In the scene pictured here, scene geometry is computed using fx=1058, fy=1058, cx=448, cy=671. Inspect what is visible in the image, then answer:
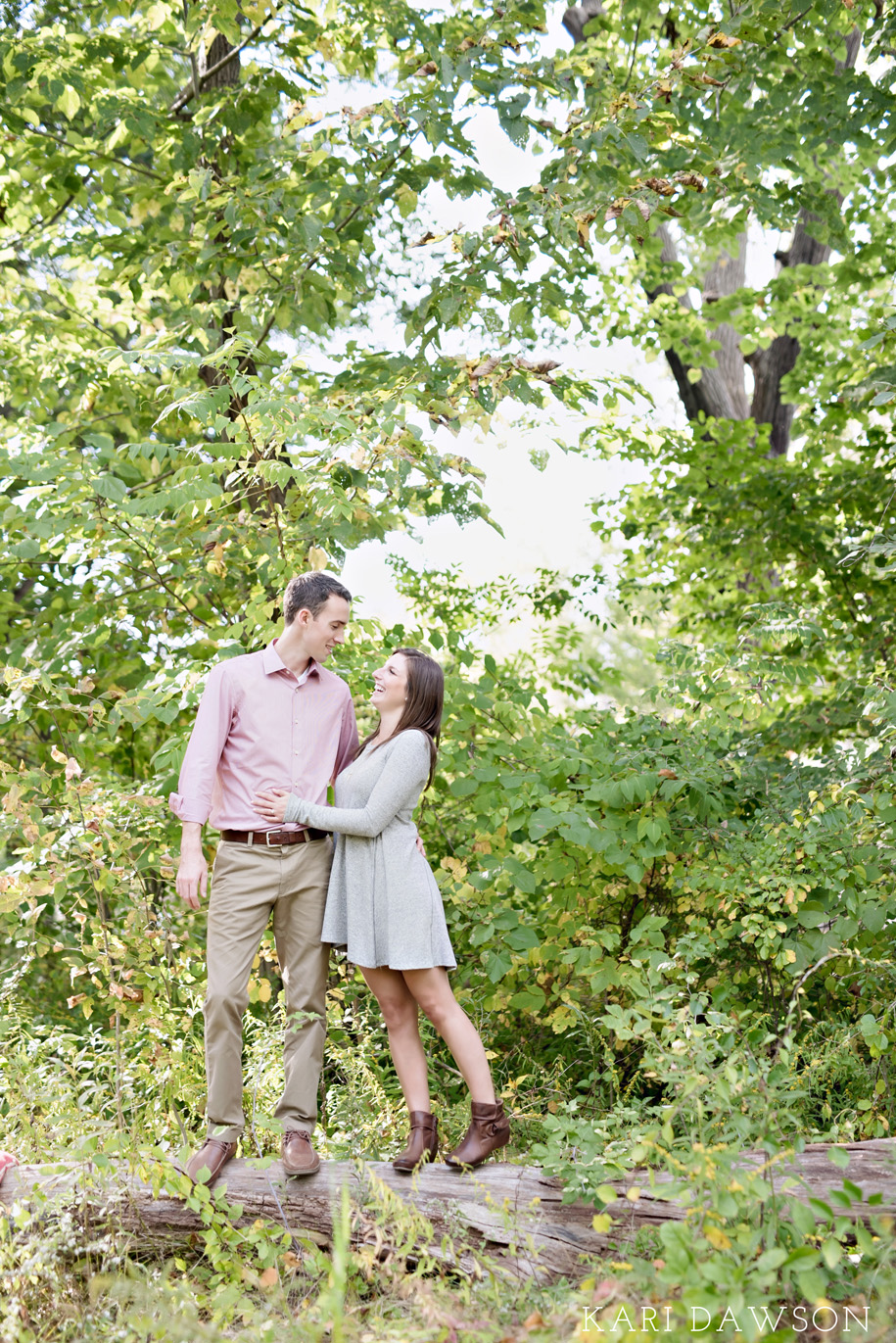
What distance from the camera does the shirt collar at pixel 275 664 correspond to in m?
3.45

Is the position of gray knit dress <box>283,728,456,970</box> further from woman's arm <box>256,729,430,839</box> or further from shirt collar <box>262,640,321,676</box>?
shirt collar <box>262,640,321,676</box>

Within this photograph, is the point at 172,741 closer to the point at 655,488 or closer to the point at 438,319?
the point at 438,319

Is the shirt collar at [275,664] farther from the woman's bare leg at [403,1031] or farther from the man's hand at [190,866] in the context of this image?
the woman's bare leg at [403,1031]

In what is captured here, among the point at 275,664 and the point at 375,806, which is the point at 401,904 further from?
the point at 275,664

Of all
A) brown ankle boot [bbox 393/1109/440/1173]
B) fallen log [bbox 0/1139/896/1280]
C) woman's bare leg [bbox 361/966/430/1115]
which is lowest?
fallen log [bbox 0/1139/896/1280]

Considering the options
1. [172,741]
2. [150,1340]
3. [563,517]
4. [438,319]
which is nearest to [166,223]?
[438,319]

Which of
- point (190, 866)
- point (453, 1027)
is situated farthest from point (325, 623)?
point (453, 1027)

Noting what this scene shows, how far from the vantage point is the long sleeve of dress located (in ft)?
10.5

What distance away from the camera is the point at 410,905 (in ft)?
10.6

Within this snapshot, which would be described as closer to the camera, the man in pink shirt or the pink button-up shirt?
the man in pink shirt

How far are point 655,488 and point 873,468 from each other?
5.24 ft

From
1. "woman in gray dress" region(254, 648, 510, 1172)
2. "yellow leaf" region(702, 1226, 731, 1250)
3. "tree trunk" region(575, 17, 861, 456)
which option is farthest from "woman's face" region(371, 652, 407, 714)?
"tree trunk" region(575, 17, 861, 456)

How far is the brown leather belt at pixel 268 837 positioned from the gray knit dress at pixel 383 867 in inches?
4.9

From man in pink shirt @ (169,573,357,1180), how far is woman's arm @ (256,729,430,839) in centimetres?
14
